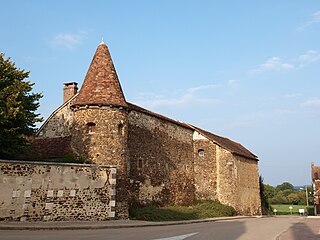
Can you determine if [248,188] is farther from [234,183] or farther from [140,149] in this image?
[140,149]

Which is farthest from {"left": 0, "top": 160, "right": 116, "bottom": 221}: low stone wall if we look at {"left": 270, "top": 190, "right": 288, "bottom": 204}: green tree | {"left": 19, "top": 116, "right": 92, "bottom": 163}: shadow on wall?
{"left": 270, "top": 190, "right": 288, "bottom": 204}: green tree

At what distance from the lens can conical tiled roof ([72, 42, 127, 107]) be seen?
815 inches

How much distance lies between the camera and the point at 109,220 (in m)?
18.2

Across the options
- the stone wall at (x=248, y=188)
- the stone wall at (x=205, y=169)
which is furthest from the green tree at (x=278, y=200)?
the stone wall at (x=205, y=169)

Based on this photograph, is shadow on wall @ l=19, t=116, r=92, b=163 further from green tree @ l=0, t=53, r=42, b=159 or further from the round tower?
green tree @ l=0, t=53, r=42, b=159

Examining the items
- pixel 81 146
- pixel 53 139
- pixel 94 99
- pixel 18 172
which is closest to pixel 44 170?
pixel 18 172

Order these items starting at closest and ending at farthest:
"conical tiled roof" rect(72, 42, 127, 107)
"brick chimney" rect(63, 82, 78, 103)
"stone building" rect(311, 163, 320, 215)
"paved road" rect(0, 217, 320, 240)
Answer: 1. "paved road" rect(0, 217, 320, 240)
2. "conical tiled roof" rect(72, 42, 127, 107)
3. "brick chimney" rect(63, 82, 78, 103)
4. "stone building" rect(311, 163, 320, 215)

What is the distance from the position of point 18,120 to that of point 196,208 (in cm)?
1674

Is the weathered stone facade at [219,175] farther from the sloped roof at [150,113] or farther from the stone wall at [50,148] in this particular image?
the stone wall at [50,148]

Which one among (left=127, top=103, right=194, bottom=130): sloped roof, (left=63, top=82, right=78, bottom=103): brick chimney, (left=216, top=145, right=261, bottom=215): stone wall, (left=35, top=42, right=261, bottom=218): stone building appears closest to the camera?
(left=35, top=42, right=261, bottom=218): stone building

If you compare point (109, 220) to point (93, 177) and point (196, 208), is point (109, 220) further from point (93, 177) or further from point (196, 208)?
point (196, 208)

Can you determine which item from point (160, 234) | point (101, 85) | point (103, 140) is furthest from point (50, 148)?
point (160, 234)

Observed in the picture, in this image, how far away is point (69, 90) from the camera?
1091 inches

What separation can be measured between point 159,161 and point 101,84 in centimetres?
874
